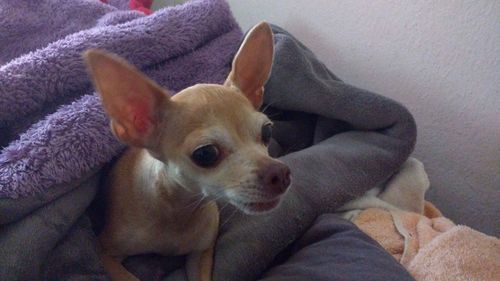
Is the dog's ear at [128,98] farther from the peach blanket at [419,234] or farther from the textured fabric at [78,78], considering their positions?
the peach blanket at [419,234]

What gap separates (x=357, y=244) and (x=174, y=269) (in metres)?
0.43

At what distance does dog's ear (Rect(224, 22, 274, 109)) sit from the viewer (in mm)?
986

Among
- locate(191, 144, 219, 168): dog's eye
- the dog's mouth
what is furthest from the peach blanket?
locate(191, 144, 219, 168): dog's eye

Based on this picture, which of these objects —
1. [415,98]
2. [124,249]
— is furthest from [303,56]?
[124,249]

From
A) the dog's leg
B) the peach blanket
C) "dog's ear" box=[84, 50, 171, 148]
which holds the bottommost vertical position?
the dog's leg

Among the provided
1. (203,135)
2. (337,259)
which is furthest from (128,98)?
(337,259)

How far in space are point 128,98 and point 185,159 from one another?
0.15 m

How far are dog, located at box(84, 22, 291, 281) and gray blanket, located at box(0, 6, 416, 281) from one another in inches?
2.4

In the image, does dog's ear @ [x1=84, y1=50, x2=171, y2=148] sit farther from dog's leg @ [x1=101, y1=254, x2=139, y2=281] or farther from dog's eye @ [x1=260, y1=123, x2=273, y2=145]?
dog's leg @ [x1=101, y1=254, x2=139, y2=281]

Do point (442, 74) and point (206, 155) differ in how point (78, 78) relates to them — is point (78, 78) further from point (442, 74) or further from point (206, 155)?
point (442, 74)

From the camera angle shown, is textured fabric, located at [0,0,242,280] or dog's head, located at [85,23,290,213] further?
textured fabric, located at [0,0,242,280]

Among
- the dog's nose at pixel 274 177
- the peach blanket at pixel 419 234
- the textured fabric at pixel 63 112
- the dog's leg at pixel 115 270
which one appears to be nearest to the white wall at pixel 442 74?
the peach blanket at pixel 419 234

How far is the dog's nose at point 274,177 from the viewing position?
0.84 m

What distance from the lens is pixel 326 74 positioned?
1.42m
